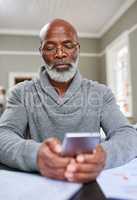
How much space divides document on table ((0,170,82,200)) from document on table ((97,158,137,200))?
0.06 meters

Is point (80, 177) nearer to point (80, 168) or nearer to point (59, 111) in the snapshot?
point (80, 168)

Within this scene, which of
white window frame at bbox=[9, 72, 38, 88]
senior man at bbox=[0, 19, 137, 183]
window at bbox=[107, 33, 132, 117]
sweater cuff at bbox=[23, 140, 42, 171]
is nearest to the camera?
sweater cuff at bbox=[23, 140, 42, 171]

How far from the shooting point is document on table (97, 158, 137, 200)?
0.47 metres

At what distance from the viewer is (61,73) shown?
3.12ft

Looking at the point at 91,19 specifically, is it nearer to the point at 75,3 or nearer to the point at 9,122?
the point at 75,3

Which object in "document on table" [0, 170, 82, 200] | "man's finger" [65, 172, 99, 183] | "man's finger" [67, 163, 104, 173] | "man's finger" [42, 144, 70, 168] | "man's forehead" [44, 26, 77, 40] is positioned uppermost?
"man's forehead" [44, 26, 77, 40]

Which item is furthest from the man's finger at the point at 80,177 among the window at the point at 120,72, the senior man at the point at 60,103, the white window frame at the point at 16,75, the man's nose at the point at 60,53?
the white window frame at the point at 16,75

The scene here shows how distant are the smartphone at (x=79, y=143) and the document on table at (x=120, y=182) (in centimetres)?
8

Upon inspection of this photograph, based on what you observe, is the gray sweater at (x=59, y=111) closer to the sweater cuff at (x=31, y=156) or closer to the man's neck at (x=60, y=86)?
the man's neck at (x=60, y=86)

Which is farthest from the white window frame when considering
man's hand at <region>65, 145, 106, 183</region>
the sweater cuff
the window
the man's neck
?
man's hand at <region>65, 145, 106, 183</region>

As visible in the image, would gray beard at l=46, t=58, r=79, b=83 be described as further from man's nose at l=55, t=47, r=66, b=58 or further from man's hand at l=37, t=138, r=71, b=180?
man's hand at l=37, t=138, r=71, b=180

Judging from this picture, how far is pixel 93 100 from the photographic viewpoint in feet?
3.13

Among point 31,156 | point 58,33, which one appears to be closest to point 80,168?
point 31,156

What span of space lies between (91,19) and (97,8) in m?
0.48
